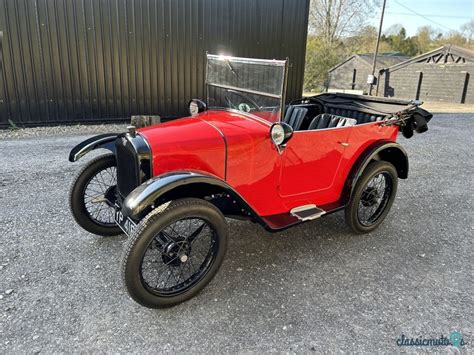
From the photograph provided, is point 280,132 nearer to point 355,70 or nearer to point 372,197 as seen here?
point 372,197

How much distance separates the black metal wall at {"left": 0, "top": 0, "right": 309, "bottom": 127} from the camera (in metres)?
6.95

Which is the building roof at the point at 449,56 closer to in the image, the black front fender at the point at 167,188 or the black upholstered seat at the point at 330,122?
the black upholstered seat at the point at 330,122

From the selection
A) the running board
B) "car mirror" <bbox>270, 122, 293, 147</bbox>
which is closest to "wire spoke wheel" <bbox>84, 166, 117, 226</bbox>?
"car mirror" <bbox>270, 122, 293, 147</bbox>

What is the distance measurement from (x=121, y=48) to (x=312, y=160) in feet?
20.3

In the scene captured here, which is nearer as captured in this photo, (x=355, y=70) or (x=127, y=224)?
(x=127, y=224)

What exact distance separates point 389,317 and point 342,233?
118cm

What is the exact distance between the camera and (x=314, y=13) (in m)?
30.0

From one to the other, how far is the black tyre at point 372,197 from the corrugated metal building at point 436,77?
A: 24806 mm

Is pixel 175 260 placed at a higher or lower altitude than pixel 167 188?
lower

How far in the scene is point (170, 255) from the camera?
234 centimetres

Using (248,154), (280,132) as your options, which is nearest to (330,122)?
(280,132)

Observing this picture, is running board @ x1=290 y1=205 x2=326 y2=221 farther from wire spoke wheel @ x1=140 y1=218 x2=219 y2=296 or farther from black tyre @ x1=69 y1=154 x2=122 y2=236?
black tyre @ x1=69 y1=154 x2=122 y2=236

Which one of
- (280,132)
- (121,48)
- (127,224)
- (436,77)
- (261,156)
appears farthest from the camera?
(436,77)

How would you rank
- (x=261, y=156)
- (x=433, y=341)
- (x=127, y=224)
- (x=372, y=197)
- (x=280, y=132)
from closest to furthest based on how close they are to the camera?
(x=433, y=341) < (x=127, y=224) < (x=280, y=132) < (x=261, y=156) < (x=372, y=197)
